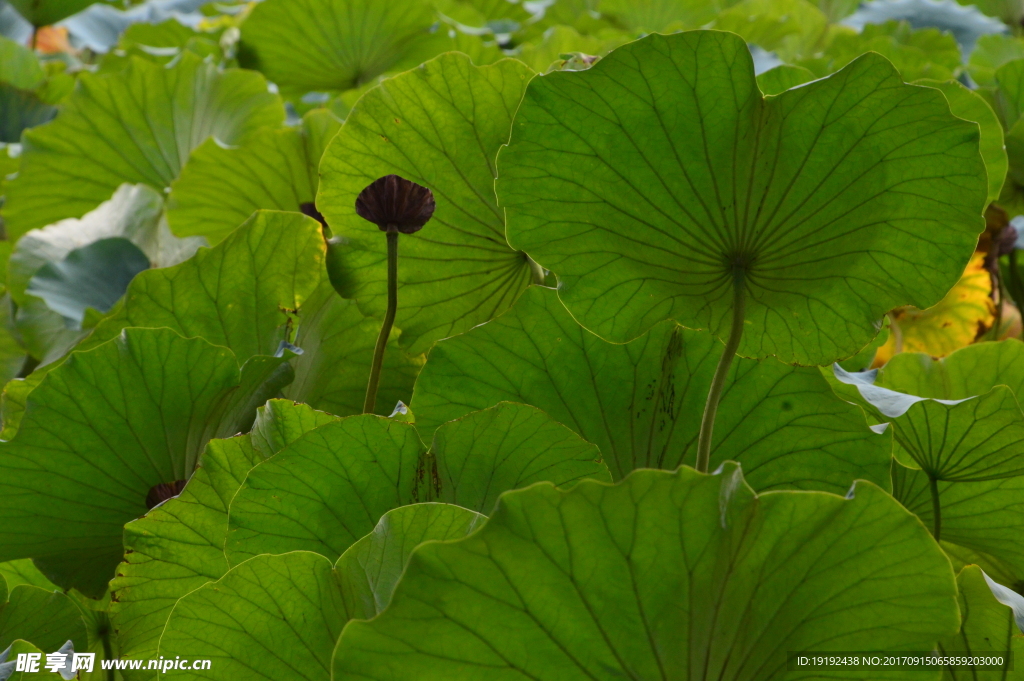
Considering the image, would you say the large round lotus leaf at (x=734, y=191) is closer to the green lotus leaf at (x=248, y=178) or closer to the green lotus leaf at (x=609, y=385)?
the green lotus leaf at (x=609, y=385)

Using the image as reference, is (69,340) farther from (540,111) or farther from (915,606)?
(915,606)

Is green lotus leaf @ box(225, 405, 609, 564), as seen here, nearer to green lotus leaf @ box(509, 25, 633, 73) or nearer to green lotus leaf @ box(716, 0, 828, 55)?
green lotus leaf @ box(509, 25, 633, 73)

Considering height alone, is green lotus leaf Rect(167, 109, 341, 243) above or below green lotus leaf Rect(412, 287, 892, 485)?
above

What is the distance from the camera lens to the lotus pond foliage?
34cm

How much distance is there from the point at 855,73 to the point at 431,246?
0.89ft

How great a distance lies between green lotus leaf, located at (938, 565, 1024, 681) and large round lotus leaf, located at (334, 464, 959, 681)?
0.31 ft

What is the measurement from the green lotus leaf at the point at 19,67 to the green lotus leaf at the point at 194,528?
1.16 m

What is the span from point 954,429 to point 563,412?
0.21m

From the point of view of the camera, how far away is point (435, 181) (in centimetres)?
56

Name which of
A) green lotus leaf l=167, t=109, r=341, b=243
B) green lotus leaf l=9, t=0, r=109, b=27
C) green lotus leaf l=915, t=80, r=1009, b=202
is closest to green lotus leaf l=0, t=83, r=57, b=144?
green lotus leaf l=9, t=0, r=109, b=27

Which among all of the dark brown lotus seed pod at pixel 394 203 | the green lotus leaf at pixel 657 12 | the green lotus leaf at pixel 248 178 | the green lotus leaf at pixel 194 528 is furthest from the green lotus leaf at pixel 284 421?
the green lotus leaf at pixel 657 12

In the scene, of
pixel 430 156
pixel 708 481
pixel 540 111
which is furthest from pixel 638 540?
pixel 430 156

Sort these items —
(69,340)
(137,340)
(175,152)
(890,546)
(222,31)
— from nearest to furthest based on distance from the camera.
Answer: (890,546)
(137,340)
(69,340)
(175,152)
(222,31)

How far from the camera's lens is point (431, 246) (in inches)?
22.5
